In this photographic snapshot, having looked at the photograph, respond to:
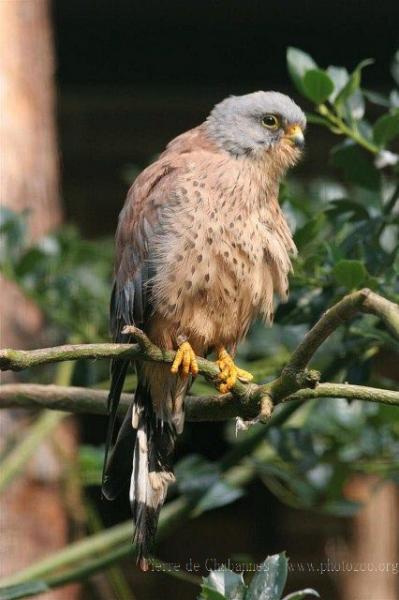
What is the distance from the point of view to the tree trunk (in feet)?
12.4

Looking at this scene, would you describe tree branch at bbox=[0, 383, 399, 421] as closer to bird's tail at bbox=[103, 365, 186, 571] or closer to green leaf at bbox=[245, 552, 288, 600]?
bird's tail at bbox=[103, 365, 186, 571]

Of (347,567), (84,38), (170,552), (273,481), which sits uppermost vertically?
(84,38)

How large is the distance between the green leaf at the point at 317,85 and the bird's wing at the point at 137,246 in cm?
38

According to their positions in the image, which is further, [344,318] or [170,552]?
[170,552]

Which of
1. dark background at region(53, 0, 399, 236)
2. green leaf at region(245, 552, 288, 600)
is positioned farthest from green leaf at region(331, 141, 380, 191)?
dark background at region(53, 0, 399, 236)

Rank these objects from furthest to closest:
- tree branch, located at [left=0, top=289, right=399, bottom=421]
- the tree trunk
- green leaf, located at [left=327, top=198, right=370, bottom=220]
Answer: the tree trunk < green leaf, located at [left=327, top=198, right=370, bottom=220] < tree branch, located at [left=0, top=289, right=399, bottom=421]

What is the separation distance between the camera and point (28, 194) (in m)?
4.03

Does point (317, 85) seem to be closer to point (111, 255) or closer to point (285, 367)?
point (285, 367)

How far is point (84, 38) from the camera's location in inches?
206

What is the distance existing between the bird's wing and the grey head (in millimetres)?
169

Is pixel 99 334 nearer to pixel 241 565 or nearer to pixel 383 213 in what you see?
pixel 241 565

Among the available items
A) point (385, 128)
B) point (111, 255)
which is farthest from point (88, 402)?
point (111, 255)

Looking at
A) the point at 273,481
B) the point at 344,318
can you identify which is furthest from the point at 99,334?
the point at 344,318

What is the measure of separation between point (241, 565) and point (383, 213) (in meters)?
1.01
